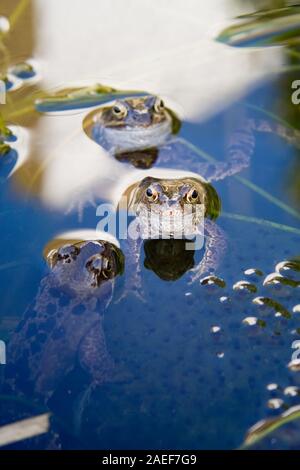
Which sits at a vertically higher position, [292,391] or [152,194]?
[152,194]

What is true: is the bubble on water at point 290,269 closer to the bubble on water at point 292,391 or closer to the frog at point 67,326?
the bubble on water at point 292,391

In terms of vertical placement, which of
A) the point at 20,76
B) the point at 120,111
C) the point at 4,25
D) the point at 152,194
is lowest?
the point at 152,194

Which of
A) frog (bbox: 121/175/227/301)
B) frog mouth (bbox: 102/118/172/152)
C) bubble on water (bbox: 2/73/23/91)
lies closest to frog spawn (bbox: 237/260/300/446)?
frog (bbox: 121/175/227/301)

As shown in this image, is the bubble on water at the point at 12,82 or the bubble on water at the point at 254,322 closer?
the bubble on water at the point at 254,322

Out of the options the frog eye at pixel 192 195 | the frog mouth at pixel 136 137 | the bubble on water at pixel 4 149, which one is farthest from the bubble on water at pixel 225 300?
A: the bubble on water at pixel 4 149

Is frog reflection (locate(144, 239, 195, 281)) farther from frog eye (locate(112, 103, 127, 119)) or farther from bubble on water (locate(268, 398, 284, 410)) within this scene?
frog eye (locate(112, 103, 127, 119))

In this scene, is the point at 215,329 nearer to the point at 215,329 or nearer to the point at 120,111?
the point at 215,329

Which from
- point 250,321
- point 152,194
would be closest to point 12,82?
point 152,194

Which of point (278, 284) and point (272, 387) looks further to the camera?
point (278, 284)
